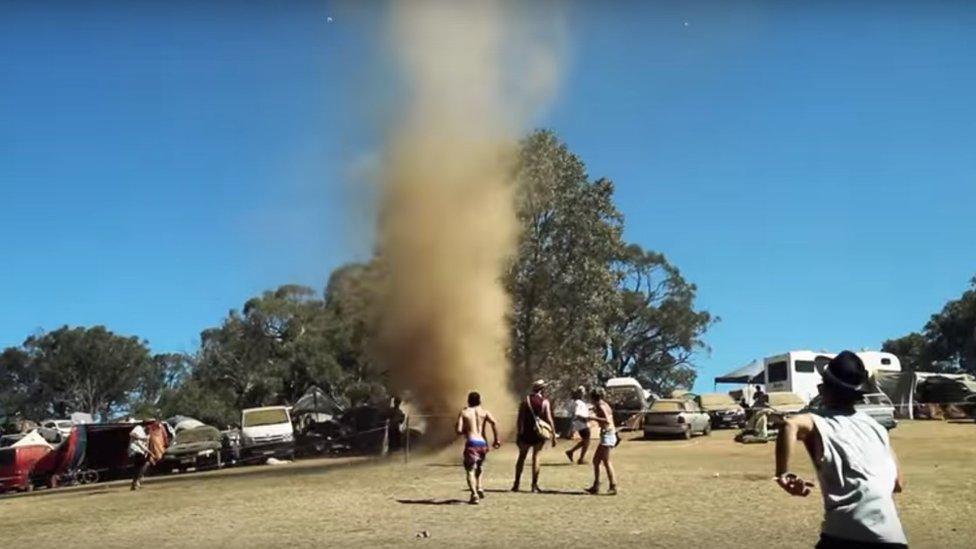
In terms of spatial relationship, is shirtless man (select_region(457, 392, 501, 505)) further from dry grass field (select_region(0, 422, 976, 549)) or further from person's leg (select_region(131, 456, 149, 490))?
person's leg (select_region(131, 456, 149, 490))

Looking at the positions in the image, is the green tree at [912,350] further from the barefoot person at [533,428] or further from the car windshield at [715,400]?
the barefoot person at [533,428]

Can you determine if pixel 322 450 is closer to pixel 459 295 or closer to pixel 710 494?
pixel 459 295

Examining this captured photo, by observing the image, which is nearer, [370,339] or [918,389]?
Result: [370,339]

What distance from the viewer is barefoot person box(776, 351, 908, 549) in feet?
13.9

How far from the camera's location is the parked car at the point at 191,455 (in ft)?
93.9

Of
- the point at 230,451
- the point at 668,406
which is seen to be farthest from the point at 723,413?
the point at 230,451

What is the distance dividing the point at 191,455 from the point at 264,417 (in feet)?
11.1

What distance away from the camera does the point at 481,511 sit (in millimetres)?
12516

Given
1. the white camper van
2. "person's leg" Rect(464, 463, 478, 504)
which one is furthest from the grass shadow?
the white camper van

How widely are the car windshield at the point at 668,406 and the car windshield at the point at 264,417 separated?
12389 mm

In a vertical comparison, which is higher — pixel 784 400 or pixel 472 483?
pixel 784 400

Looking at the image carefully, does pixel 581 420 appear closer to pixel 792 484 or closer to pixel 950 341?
pixel 792 484

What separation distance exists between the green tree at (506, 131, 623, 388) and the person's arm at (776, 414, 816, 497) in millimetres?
30840

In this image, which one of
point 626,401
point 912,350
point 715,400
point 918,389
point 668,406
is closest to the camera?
point 668,406
